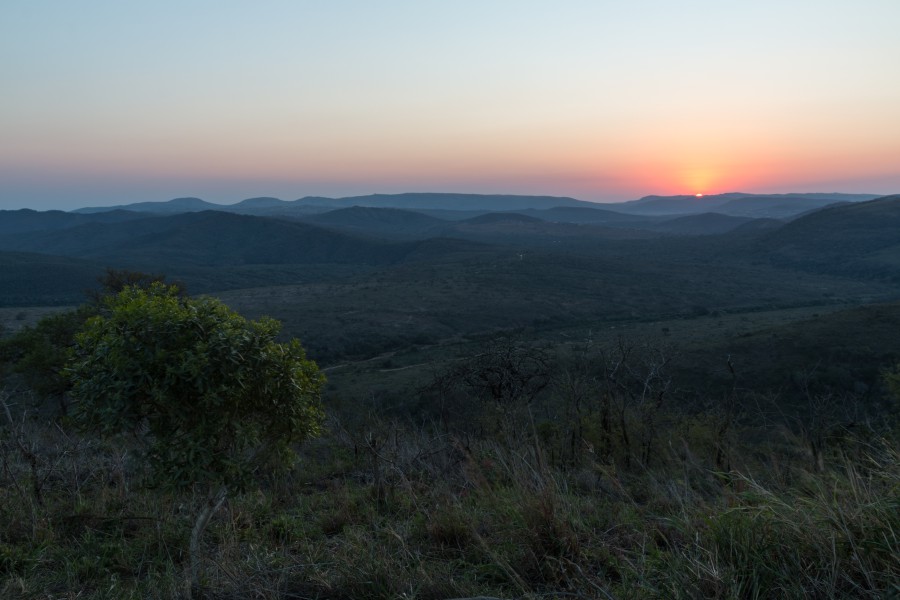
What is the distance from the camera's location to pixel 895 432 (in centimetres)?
1116

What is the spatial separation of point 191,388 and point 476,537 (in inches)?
85.3

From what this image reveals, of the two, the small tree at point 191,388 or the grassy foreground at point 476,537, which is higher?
the small tree at point 191,388

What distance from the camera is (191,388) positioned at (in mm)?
3982

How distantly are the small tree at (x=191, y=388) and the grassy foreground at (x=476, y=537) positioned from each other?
45cm

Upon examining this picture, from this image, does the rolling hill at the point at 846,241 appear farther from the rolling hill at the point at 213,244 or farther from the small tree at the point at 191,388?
the small tree at the point at 191,388

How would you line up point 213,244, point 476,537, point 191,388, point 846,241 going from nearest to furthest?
1. point 476,537
2. point 191,388
3. point 846,241
4. point 213,244

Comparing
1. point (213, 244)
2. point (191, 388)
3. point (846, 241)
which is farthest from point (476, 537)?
point (213, 244)

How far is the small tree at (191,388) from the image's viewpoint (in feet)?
12.7

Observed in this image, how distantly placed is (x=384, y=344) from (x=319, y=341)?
156 inches

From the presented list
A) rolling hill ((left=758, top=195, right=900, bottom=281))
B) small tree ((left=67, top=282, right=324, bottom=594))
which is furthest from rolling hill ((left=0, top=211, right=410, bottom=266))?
small tree ((left=67, top=282, right=324, bottom=594))

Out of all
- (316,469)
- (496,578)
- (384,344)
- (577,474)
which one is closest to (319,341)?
(384,344)

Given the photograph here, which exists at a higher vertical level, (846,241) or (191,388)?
(191,388)

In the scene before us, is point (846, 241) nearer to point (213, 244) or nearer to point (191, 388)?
point (191, 388)

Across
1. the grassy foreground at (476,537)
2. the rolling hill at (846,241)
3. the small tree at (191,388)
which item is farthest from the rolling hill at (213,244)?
the small tree at (191,388)
